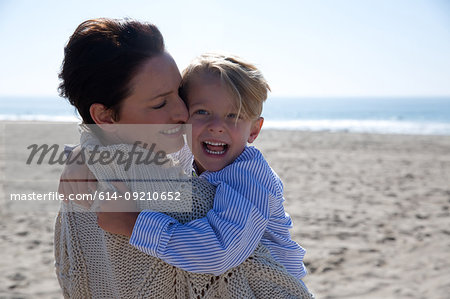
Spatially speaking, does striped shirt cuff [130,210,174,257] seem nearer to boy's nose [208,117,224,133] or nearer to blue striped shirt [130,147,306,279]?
blue striped shirt [130,147,306,279]

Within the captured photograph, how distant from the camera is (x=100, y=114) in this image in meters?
1.75

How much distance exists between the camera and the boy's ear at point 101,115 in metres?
1.73

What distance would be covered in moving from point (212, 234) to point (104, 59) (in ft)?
2.49

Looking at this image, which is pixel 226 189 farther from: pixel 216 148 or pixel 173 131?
pixel 216 148

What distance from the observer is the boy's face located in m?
2.14

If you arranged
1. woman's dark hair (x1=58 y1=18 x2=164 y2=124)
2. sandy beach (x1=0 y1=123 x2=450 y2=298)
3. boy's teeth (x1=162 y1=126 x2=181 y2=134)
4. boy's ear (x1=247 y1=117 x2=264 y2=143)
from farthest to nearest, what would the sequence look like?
sandy beach (x1=0 y1=123 x2=450 y2=298)
boy's ear (x1=247 y1=117 x2=264 y2=143)
boy's teeth (x1=162 y1=126 x2=181 y2=134)
woman's dark hair (x1=58 y1=18 x2=164 y2=124)

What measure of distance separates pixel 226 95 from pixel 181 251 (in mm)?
920

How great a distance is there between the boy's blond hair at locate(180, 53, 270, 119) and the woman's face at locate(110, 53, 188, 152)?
0.99 ft

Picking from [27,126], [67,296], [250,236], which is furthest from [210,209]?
[27,126]

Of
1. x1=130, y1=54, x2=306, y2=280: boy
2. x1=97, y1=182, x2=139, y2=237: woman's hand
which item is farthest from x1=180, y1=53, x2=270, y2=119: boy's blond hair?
x1=97, y1=182, x2=139, y2=237: woman's hand

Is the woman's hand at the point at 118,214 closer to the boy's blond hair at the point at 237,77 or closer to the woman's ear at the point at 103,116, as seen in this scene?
the woman's ear at the point at 103,116

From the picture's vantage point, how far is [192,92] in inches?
85.8

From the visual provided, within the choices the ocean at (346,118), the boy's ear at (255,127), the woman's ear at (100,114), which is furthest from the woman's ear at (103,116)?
the ocean at (346,118)

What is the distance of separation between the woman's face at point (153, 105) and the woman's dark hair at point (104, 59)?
31 millimetres
